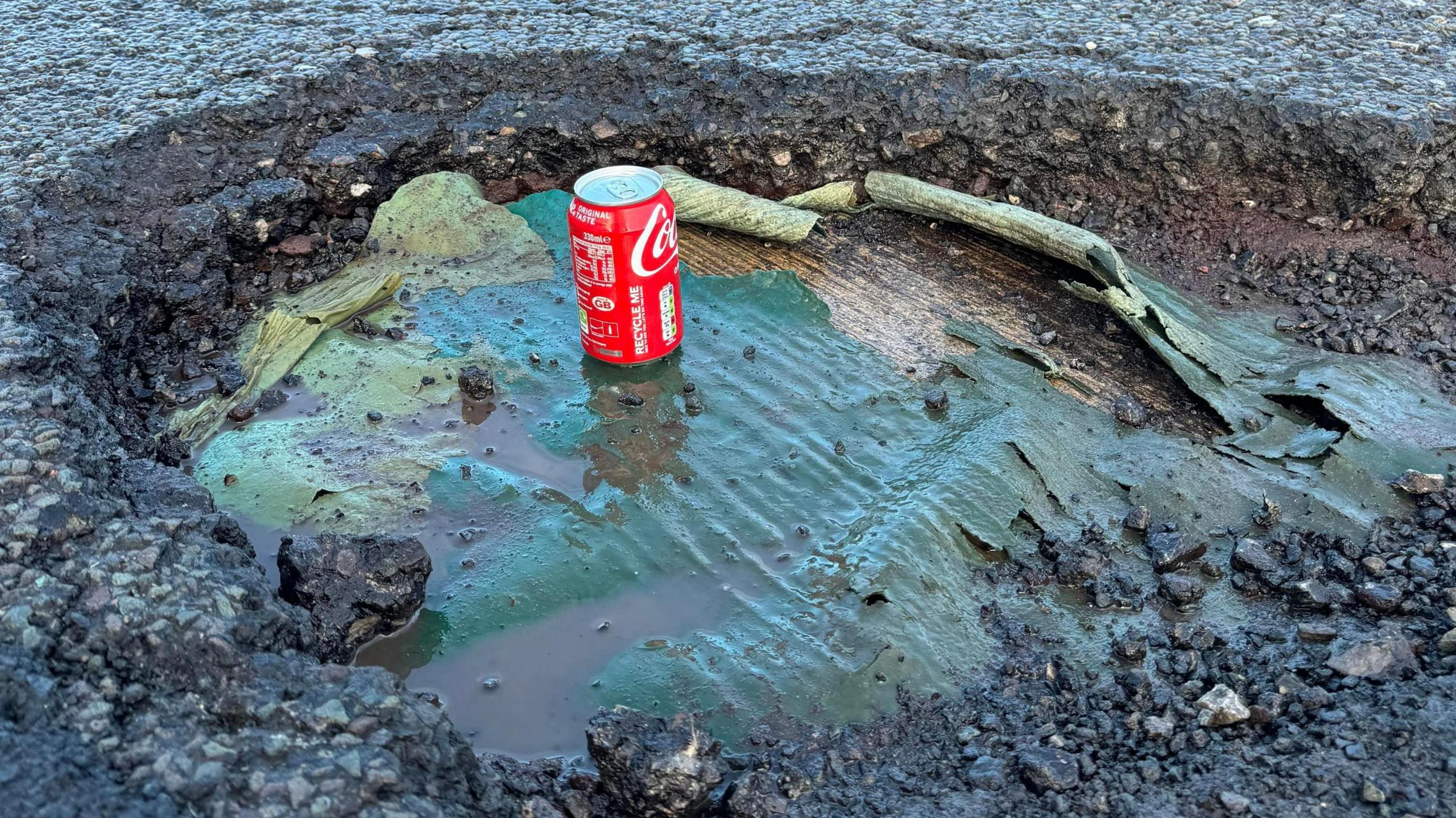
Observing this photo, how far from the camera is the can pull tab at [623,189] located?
8.80 feet

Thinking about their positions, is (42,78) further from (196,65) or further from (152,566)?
(152,566)

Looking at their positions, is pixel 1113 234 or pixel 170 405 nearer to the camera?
pixel 170 405

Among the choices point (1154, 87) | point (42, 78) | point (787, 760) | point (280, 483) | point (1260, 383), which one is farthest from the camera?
point (42, 78)

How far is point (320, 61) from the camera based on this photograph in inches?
135

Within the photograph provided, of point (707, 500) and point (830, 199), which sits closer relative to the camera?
point (707, 500)

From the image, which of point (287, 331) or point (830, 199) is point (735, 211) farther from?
point (287, 331)

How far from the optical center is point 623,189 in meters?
2.71

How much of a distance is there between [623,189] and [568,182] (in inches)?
34.9

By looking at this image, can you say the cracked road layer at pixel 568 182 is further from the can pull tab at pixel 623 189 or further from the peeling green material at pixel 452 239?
A: the can pull tab at pixel 623 189

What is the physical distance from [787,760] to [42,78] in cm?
320

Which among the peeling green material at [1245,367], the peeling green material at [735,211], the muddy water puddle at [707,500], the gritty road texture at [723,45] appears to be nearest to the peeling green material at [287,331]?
the muddy water puddle at [707,500]

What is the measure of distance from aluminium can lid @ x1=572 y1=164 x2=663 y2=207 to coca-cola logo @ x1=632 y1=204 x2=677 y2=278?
0.06 meters

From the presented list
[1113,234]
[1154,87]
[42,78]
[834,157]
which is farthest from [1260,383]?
[42,78]

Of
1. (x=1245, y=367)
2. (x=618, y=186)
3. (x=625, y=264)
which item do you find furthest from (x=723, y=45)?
(x=1245, y=367)
